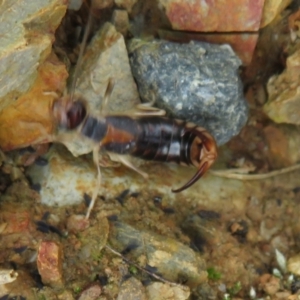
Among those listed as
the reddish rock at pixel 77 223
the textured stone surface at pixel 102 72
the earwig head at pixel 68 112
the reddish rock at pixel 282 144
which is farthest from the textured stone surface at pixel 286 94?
the reddish rock at pixel 77 223

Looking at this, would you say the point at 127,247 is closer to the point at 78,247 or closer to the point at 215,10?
the point at 78,247

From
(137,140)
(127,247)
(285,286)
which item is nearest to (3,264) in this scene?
(127,247)

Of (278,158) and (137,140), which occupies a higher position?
(137,140)

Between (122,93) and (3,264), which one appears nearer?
(3,264)

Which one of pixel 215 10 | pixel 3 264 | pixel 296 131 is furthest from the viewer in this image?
pixel 296 131

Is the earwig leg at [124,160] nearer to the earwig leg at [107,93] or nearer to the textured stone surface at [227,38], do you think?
the earwig leg at [107,93]

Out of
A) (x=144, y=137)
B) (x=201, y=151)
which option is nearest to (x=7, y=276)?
(x=144, y=137)

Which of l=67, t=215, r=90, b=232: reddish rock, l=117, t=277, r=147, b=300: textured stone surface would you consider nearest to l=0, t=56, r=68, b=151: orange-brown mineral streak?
l=67, t=215, r=90, b=232: reddish rock
